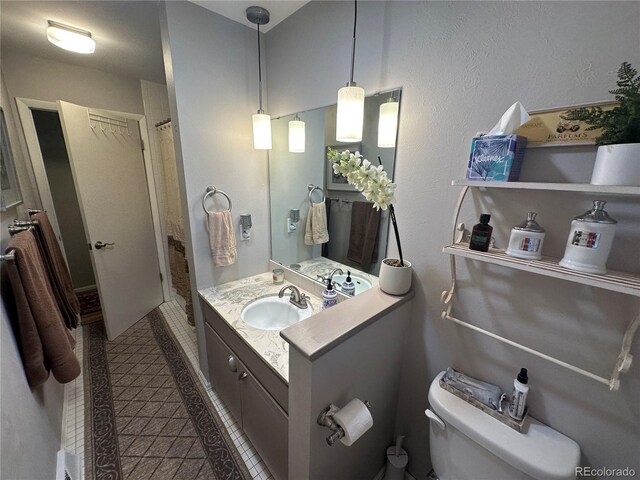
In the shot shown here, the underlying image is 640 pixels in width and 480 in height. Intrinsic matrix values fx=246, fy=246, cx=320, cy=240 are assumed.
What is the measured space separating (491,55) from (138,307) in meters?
3.33

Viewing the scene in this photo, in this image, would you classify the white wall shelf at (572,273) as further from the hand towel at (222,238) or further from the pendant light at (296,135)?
the hand towel at (222,238)

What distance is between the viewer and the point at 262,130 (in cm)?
148

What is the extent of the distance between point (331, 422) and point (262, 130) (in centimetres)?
148

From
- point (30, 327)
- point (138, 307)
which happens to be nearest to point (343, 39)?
point (30, 327)

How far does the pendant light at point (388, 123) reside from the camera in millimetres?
1015

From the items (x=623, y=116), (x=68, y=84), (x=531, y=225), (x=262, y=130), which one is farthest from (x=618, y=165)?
(x=68, y=84)

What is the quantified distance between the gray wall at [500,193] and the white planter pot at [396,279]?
0.08 metres

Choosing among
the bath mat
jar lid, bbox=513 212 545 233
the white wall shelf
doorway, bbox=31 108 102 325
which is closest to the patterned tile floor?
the bath mat

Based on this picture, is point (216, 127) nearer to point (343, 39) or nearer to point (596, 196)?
point (343, 39)

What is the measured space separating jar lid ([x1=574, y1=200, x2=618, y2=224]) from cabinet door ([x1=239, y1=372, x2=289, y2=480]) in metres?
1.17

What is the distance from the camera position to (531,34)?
71 centimetres

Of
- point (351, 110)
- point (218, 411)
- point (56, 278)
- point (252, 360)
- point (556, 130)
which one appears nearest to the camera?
point (556, 130)

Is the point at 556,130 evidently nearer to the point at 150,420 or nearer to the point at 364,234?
the point at 364,234

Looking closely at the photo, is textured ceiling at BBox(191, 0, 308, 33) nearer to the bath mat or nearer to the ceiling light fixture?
the ceiling light fixture
